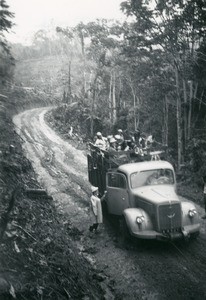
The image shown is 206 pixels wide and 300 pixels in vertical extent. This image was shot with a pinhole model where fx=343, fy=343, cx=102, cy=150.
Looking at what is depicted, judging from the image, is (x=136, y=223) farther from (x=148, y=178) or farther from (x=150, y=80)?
(x=150, y=80)

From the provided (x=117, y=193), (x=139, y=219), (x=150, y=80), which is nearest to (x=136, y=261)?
(x=139, y=219)

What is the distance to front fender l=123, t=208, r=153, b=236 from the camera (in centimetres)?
945

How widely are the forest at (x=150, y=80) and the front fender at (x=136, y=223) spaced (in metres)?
8.88

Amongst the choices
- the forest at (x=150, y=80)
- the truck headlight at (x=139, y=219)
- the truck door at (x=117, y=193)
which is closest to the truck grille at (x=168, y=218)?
the truck headlight at (x=139, y=219)

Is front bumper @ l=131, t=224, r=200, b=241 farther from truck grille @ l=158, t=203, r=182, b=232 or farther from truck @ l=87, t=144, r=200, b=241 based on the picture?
truck grille @ l=158, t=203, r=182, b=232

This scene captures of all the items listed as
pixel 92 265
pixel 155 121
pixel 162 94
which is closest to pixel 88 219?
pixel 92 265

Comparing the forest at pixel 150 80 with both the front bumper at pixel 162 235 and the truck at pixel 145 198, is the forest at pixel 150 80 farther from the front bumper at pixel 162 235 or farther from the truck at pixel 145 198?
the front bumper at pixel 162 235

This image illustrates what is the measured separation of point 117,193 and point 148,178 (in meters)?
1.21

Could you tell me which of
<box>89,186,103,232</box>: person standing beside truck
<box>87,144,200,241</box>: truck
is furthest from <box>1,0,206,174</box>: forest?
<box>89,186,103,232</box>: person standing beside truck

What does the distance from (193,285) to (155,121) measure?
25.6 m

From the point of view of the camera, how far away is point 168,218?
933cm

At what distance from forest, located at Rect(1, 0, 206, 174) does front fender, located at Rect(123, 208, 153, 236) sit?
888 centimetres

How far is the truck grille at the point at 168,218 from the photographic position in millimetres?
9289

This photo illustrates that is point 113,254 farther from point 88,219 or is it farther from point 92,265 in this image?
point 88,219
